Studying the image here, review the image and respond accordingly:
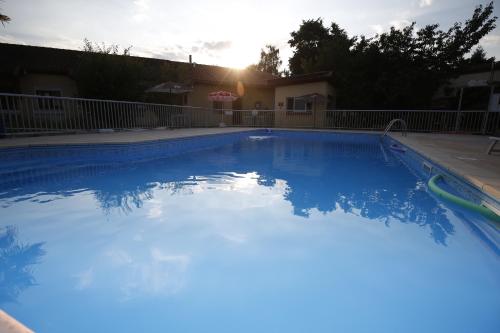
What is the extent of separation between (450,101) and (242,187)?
1497cm

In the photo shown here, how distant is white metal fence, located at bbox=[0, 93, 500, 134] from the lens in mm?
7586

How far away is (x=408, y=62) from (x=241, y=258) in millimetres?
13724

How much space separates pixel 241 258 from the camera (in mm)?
2164

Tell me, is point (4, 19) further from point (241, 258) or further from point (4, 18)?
point (241, 258)

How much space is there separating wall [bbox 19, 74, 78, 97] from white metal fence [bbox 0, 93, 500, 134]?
5.64ft

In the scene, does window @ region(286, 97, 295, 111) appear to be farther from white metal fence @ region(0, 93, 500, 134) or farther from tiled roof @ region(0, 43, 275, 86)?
tiled roof @ region(0, 43, 275, 86)

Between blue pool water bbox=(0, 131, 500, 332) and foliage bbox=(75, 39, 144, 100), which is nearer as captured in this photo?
blue pool water bbox=(0, 131, 500, 332)

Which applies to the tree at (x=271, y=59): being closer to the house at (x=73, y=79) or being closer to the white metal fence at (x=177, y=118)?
the house at (x=73, y=79)

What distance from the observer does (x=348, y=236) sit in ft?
8.41

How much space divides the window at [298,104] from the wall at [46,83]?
12.1 metres

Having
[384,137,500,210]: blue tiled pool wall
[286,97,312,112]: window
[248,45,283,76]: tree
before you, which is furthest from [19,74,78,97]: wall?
[248,45,283,76]: tree

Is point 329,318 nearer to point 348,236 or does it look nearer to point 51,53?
point 348,236

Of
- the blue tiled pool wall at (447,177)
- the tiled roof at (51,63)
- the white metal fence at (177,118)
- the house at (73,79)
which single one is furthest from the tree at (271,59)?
the blue tiled pool wall at (447,177)

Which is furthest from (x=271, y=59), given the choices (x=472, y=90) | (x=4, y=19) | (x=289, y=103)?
(x=4, y=19)
